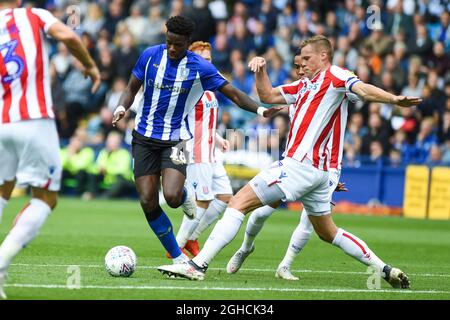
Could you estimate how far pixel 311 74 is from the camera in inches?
384

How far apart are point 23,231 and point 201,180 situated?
5.25 metres

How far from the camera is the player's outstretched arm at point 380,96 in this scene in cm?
869

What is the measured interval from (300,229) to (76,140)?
17576 millimetres

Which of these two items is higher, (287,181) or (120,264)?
(287,181)

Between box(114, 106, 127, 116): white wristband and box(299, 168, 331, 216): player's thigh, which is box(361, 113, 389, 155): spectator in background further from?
box(114, 106, 127, 116): white wristband

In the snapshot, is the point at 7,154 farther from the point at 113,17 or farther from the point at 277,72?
the point at 113,17

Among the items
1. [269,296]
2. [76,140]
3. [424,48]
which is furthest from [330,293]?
[76,140]

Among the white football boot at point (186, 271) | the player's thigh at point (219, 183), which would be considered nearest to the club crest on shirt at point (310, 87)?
the white football boot at point (186, 271)

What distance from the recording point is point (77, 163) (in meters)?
27.5

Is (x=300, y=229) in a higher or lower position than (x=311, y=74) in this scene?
lower

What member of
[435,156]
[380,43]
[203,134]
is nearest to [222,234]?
[203,134]

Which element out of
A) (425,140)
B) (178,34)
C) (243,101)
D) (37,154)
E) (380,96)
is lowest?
(425,140)

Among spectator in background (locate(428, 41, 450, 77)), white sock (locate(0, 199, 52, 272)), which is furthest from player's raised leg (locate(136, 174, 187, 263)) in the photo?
spectator in background (locate(428, 41, 450, 77))

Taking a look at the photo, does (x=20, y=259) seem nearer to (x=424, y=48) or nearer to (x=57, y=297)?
(x=57, y=297)
